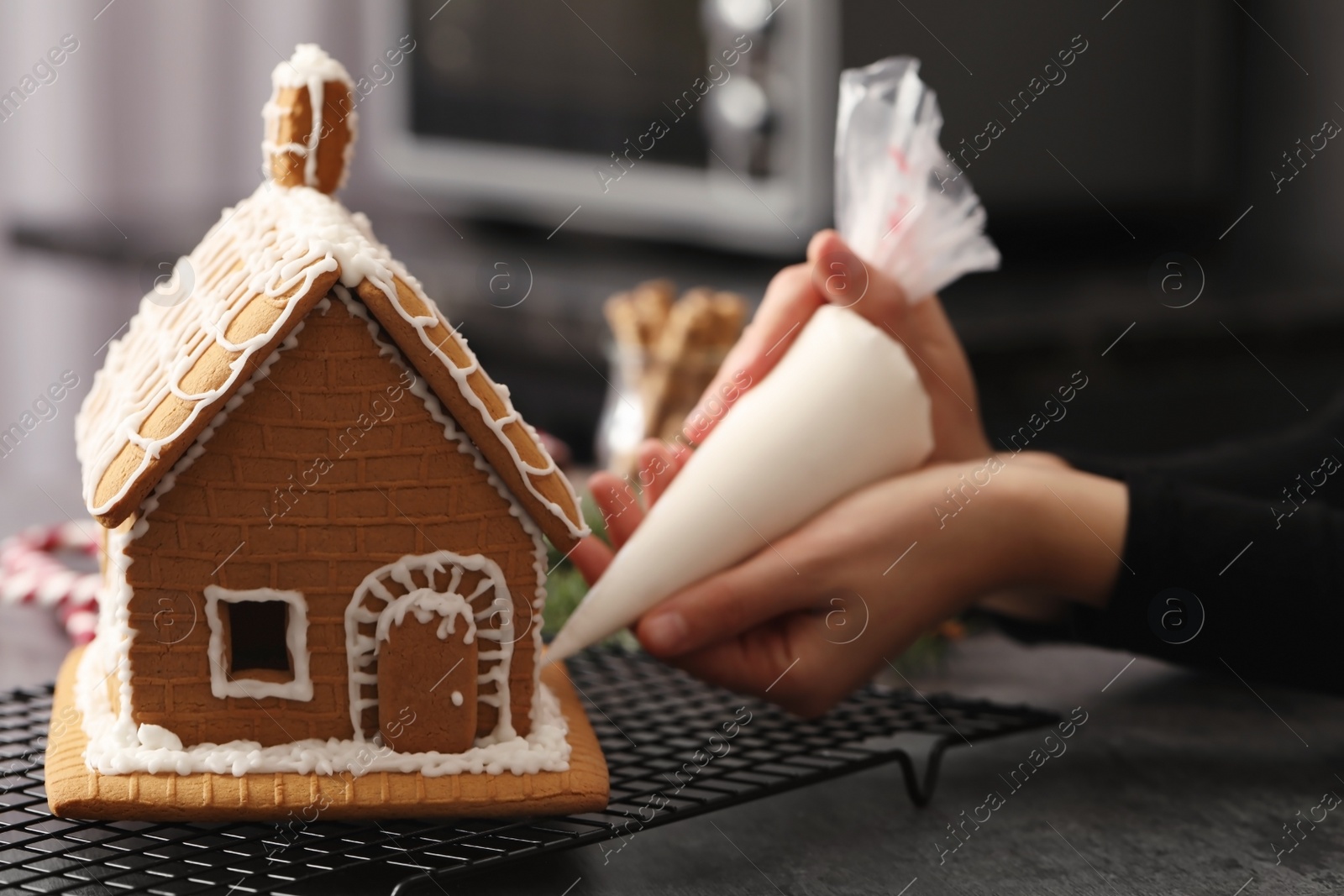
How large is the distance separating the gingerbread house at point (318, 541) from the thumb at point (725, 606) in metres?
0.09

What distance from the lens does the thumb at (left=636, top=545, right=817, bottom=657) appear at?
0.81 metres

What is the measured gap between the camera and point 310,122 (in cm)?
79

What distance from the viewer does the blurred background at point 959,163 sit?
5.77 ft

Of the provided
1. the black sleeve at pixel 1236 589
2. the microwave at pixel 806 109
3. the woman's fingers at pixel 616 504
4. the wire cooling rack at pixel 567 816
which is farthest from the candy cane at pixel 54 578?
the microwave at pixel 806 109

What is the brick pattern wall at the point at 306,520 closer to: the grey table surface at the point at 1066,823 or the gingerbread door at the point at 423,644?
the gingerbread door at the point at 423,644

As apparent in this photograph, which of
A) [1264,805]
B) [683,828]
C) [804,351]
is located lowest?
[1264,805]

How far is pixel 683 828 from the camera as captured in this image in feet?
2.48

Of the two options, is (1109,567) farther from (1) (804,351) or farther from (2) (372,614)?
(2) (372,614)

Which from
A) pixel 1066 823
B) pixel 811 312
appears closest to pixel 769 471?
pixel 811 312

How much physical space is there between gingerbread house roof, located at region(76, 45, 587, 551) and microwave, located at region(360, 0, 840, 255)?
3.43 feet

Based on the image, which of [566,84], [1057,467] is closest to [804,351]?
[1057,467]

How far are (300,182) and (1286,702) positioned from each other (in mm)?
779

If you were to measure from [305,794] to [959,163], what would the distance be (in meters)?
1.38

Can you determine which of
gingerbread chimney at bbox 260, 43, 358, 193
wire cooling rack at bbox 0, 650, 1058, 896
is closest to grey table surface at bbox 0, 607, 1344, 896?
wire cooling rack at bbox 0, 650, 1058, 896
